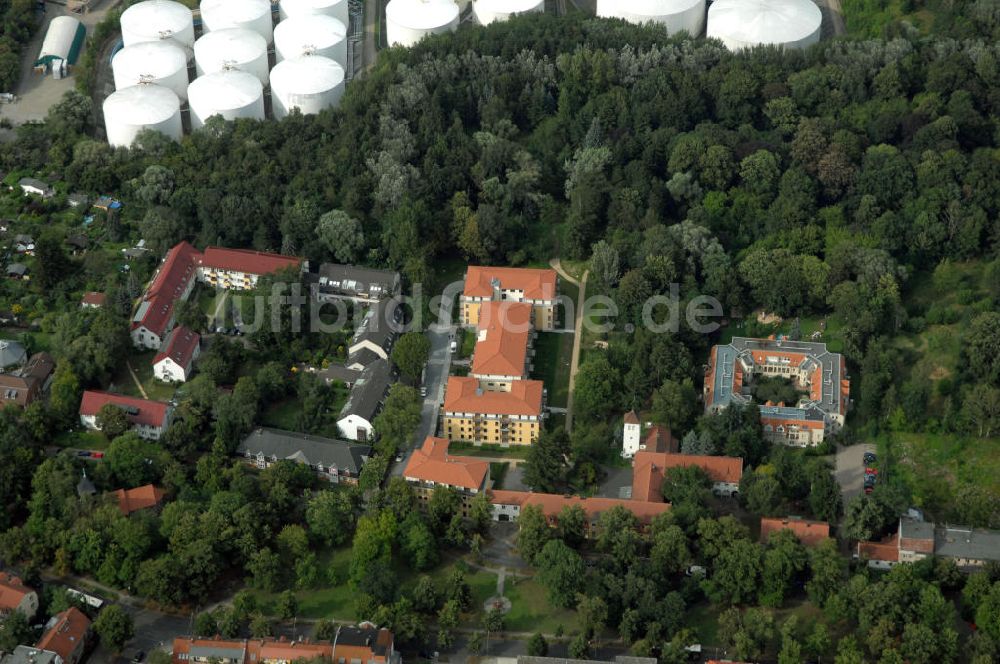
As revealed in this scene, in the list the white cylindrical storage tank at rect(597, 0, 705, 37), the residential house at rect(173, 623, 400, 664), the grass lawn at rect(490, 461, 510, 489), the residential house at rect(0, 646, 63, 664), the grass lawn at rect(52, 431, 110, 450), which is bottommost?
the residential house at rect(0, 646, 63, 664)

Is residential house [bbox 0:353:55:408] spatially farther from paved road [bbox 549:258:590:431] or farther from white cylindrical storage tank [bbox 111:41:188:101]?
white cylindrical storage tank [bbox 111:41:188:101]

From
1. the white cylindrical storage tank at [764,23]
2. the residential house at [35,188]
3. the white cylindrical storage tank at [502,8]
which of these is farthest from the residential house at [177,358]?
the white cylindrical storage tank at [764,23]

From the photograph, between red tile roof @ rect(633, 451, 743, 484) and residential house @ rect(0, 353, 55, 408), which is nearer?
red tile roof @ rect(633, 451, 743, 484)

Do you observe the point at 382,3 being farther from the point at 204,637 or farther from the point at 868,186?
the point at 204,637

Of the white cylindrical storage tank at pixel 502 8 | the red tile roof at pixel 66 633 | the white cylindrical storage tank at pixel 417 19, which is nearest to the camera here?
the red tile roof at pixel 66 633

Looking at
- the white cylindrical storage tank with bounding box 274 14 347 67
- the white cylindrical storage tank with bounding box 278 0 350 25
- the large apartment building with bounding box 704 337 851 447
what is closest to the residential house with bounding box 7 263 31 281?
the white cylindrical storage tank with bounding box 274 14 347 67

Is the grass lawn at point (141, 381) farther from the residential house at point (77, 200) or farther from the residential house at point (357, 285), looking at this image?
the residential house at point (77, 200)

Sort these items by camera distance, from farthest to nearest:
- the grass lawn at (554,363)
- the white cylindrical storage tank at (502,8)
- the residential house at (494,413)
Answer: the white cylindrical storage tank at (502,8)
the grass lawn at (554,363)
the residential house at (494,413)

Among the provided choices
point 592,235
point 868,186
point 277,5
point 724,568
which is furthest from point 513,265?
point 277,5
